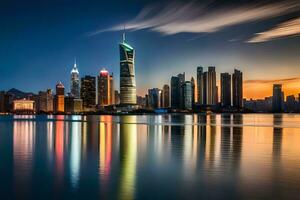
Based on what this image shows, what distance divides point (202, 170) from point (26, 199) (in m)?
10.5

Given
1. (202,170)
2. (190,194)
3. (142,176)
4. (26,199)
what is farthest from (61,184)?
(202,170)

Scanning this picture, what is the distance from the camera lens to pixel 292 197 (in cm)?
1495

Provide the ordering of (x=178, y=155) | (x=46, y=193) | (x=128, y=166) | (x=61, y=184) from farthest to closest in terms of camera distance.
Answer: (x=178, y=155) < (x=128, y=166) < (x=61, y=184) < (x=46, y=193)

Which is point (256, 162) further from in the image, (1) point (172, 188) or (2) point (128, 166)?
(1) point (172, 188)

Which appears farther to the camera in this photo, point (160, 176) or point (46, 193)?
point (160, 176)

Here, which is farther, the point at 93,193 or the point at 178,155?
the point at 178,155

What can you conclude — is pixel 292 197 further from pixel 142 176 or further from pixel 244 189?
pixel 142 176

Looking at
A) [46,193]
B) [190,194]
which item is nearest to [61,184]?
[46,193]

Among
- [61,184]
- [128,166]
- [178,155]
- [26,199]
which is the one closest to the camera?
[26,199]

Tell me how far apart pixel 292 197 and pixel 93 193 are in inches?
327

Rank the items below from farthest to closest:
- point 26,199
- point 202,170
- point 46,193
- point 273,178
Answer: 1. point 202,170
2. point 273,178
3. point 46,193
4. point 26,199

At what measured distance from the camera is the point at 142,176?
19.7 metres

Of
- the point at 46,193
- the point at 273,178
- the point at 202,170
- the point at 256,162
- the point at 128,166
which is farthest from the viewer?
the point at 256,162

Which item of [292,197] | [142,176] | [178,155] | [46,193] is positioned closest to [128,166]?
[142,176]
